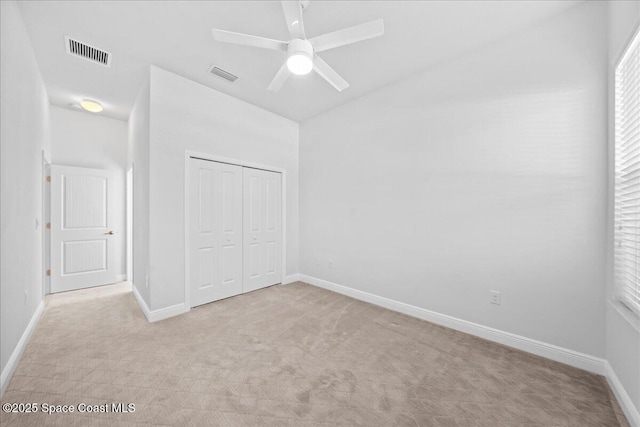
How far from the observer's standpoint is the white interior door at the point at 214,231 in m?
3.21

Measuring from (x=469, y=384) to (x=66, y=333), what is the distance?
380 cm

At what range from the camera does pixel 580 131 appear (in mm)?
2029

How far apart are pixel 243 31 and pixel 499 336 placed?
12.5 ft

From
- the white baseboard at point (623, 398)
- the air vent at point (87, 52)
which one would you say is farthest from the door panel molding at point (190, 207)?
the white baseboard at point (623, 398)

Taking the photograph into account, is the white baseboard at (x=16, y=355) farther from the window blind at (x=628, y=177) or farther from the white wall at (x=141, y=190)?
the window blind at (x=628, y=177)

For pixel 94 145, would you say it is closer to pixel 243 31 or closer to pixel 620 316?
pixel 243 31

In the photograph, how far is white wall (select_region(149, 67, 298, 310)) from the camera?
113 inches

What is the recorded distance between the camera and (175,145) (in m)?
3.03

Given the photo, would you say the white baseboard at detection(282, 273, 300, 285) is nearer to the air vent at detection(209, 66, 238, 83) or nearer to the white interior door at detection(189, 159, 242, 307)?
the white interior door at detection(189, 159, 242, 307)

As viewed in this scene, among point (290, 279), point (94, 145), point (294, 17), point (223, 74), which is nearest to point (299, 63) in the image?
point (294, 17)

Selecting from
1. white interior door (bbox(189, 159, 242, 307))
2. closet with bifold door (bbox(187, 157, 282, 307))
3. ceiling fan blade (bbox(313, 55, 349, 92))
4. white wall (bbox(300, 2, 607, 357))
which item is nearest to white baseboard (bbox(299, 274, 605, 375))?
white wall (bbox(300, 2, 607, 357))

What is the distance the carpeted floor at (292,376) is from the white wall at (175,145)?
59cm

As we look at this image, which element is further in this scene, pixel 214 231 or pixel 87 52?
pixel 214 231

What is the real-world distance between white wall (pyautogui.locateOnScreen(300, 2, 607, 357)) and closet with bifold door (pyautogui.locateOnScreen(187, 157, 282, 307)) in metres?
1.38
